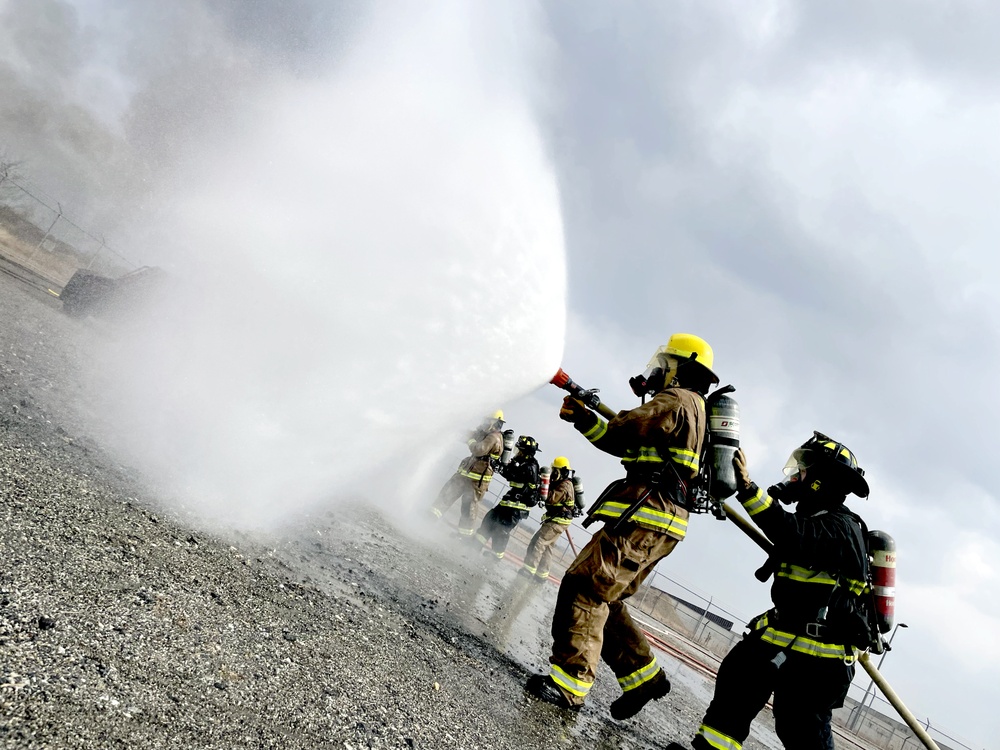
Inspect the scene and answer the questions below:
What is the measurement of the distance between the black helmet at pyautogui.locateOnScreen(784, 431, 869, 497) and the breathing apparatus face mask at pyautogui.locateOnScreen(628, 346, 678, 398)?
1151 mm

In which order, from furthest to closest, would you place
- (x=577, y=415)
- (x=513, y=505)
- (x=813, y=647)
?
(x=513, y=505), (x=577, y=415), (x=813, y=647)

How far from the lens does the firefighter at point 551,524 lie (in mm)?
10828

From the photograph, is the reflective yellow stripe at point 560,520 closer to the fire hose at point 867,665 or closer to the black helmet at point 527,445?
the black helmet at point 527,445

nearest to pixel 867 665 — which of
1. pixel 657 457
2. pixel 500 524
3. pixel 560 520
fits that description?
pixel 657 457

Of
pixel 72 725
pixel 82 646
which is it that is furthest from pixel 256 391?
pixel 72 725

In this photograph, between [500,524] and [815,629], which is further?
[500,524]

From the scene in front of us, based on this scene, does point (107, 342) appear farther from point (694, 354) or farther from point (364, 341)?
point (694, 354)

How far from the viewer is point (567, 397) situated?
Result: 488 cm

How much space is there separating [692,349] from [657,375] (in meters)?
0.36

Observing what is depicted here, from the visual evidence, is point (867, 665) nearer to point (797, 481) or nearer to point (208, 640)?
point (797, 481)

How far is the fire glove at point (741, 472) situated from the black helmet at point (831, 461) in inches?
16.3

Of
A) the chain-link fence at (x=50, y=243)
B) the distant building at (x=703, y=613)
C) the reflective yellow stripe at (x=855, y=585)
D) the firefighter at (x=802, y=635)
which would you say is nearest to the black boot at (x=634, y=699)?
the firefighter at (x=802, y=635)

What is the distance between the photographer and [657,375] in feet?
15.5

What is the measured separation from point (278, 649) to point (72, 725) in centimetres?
103
